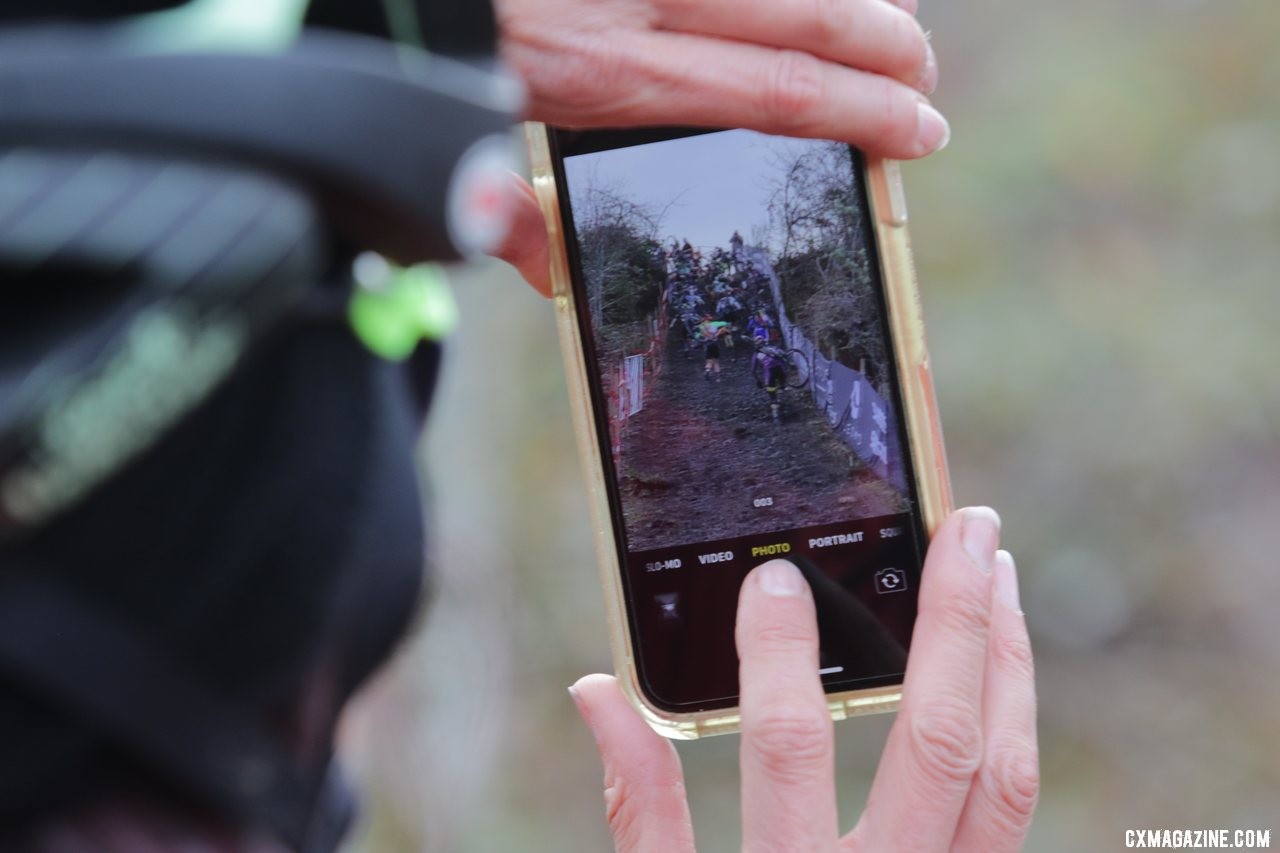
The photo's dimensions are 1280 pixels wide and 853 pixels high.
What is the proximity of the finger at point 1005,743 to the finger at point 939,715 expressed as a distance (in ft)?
0.11

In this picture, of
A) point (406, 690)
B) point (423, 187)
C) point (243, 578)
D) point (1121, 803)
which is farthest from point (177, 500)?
point (1121, 803)

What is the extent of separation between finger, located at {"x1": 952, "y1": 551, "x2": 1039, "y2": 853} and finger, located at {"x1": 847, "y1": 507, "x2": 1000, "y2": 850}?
3cm

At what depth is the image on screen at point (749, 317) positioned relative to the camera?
1049 millimetres

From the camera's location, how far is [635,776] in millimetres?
1081

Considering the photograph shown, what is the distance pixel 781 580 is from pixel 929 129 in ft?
1.27

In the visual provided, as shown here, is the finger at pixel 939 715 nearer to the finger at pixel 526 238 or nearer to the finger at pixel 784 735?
the finger at pixel 784 735

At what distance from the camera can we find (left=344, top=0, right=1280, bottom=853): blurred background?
2879mm

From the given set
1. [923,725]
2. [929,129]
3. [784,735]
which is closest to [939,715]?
[923,725]

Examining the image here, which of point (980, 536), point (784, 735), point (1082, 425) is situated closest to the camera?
point (784, 735)

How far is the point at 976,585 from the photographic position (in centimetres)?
97

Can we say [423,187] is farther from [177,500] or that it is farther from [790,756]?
[790,756]

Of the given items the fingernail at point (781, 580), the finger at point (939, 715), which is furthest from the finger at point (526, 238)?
the finger at point (939, 715)

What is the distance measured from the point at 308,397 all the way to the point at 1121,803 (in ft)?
9.04

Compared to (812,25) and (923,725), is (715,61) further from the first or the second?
(923,725)
